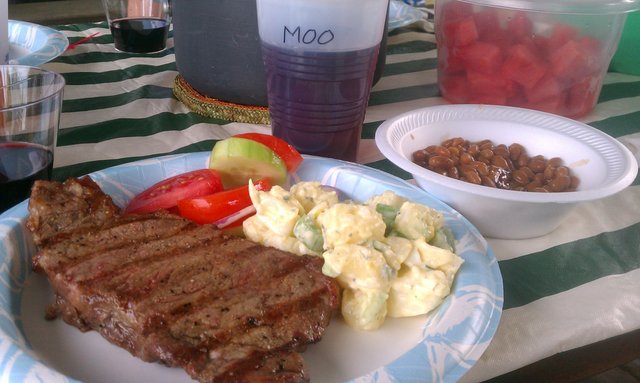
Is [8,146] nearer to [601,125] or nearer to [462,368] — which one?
[462,368]

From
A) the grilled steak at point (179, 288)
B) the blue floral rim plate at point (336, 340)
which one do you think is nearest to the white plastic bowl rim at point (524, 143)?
the blue floral rim plate at point (336, 340)

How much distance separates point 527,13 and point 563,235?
76 centimetres

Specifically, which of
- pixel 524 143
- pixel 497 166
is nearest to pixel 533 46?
pixel 524 143

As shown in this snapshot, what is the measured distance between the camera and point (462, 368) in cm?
81

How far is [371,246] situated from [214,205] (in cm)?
37

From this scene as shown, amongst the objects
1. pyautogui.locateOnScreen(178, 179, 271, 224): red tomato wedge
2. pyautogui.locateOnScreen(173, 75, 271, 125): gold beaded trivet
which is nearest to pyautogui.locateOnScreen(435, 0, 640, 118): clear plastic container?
pyautogui.locateOnScreen(173, 75, 271, 125): gold beaded trivet

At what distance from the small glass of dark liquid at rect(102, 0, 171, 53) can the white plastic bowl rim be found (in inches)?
55.4

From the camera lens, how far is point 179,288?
0.94m

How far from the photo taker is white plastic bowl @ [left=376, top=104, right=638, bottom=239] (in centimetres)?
116

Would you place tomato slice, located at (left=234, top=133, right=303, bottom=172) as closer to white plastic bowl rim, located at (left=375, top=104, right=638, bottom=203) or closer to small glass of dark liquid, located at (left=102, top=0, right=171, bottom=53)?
Result: white plastic bowl rim, located at (left=375, top=104, right=638, bottom=203)

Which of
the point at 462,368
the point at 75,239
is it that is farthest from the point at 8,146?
the point at 462,368

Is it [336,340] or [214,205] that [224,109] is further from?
[336,340]

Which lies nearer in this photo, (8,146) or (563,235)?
(8,146)

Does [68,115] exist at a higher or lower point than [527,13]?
lower
